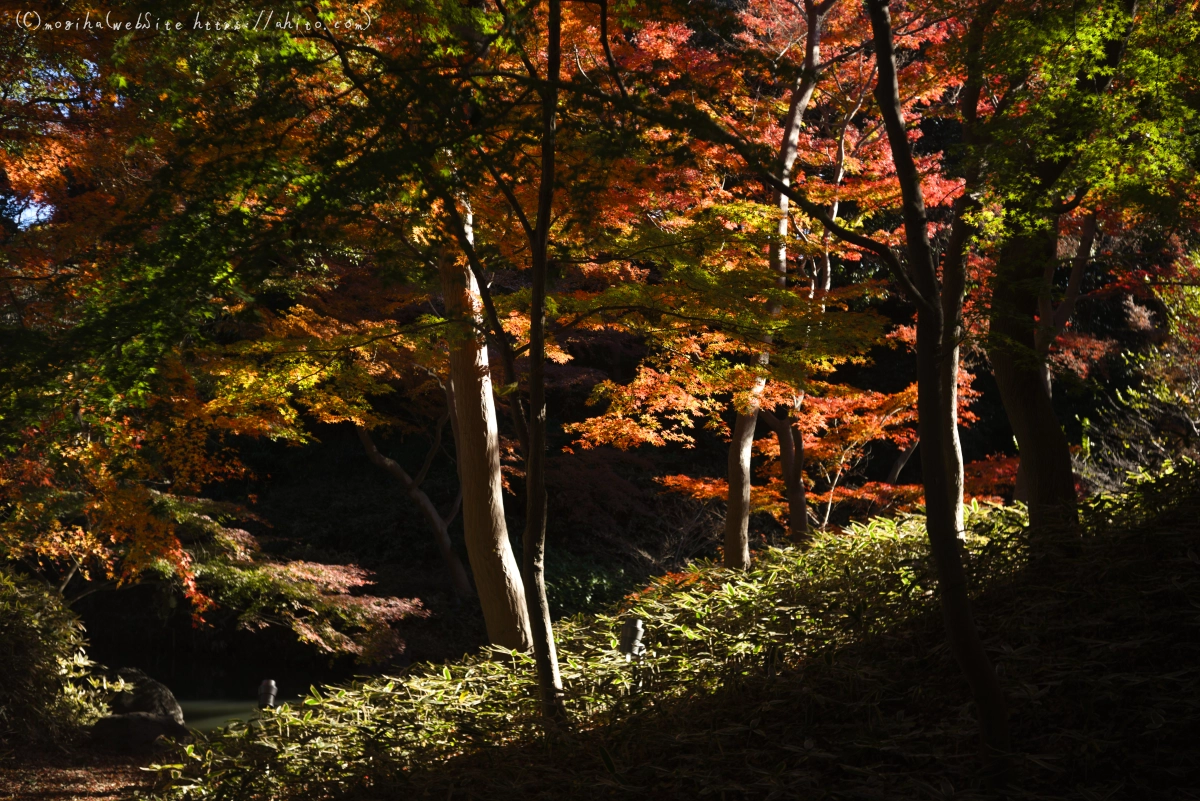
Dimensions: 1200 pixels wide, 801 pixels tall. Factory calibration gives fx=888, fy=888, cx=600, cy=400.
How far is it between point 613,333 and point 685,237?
7.84 meters

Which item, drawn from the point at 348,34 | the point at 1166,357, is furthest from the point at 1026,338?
the point at 1166,357

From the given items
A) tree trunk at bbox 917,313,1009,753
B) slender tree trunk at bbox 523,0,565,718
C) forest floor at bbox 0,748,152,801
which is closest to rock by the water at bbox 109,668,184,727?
forest floor at bbox 0,748,152,801

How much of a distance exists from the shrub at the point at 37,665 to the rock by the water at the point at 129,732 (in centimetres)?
30

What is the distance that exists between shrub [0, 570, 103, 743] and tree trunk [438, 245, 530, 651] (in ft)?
12.2

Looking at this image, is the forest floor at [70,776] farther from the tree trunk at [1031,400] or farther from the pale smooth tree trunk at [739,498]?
the tree trunk at [1031,400]

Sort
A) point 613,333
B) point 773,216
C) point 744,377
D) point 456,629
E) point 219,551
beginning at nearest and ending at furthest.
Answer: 1. point 744,377
2. point 773,216
3. point 219,551
4. point 456,629
5. point 613,333

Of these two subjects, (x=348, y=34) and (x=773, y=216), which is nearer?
(x=348, y=34)

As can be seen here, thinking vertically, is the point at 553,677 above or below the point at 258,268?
below

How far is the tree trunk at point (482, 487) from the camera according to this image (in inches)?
250

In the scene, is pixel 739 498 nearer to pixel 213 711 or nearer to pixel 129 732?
A: pixel 129 732

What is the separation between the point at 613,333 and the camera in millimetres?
13109

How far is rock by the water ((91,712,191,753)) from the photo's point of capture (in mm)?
7895

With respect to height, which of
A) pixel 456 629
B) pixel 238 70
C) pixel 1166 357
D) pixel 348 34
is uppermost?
pixel 348 34

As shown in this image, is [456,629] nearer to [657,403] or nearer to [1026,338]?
[657,403]
